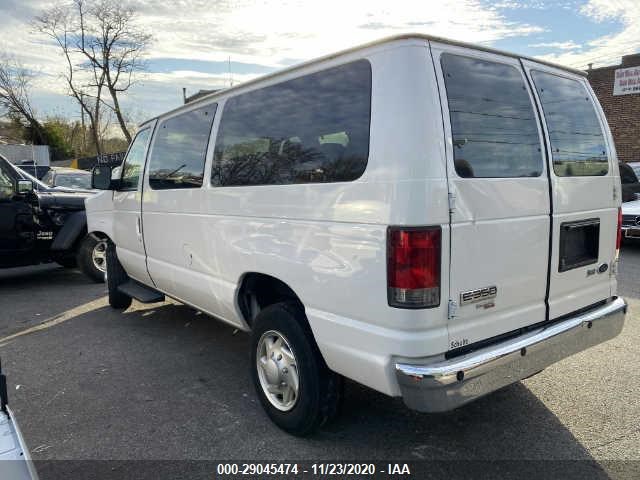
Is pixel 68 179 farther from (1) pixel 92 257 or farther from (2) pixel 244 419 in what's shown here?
(2) pixel 244 419

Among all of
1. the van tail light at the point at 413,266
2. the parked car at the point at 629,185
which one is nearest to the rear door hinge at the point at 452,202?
the van tail light at the point at 413,266

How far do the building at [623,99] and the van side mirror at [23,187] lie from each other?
60.2 ft

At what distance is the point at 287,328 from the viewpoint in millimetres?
2910

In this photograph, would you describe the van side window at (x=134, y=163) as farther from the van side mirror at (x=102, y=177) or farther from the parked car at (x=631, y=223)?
the parked car at (x=631, y=223)

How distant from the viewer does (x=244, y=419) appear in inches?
130

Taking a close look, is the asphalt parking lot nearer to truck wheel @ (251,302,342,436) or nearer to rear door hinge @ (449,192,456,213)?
truck wheel @ (251,302,342,436)

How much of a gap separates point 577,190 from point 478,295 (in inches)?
43.4

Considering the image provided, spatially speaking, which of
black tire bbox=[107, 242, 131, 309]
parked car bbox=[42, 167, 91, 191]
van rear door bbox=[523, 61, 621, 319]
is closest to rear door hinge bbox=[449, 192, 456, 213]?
van rear door bbox=[523, 61, 621, 319]

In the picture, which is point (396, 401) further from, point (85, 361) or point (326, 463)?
point (85, 361)

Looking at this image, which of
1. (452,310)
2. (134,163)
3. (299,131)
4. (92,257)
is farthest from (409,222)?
(92,257)

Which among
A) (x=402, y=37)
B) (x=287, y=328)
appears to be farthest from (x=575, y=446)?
(x=402, y=37)

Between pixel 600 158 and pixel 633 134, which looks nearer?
pixel 600 158

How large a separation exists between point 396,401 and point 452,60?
231 cm

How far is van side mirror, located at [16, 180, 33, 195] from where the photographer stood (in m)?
6.91
